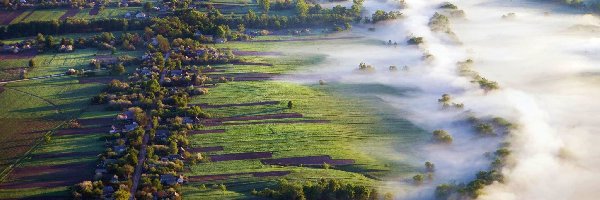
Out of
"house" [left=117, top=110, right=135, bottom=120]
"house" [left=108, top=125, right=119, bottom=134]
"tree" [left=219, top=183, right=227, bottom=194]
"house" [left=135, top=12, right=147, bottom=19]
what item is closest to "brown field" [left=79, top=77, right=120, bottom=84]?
"house" [left=117, top=110, right=135, bottom=120]

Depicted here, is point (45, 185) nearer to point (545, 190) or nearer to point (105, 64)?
point (105, 64)

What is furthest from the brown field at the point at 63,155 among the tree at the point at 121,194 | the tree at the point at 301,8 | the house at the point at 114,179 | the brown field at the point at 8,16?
the tree at the point at 301,8

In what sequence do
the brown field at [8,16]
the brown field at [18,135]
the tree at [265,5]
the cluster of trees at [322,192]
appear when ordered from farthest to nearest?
the tree at [265,5] < the brown field at [8,16] < the brown field at [18,135] < the cluster of trees at [322,192]

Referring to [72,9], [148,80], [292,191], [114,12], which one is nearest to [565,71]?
[292,191]

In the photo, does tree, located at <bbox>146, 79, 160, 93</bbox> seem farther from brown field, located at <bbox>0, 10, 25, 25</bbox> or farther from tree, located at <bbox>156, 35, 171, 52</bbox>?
brown field, located at <bbox>0, 10, 25, 25</bbox>

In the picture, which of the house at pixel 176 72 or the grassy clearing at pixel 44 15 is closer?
the house at pixel 176 72

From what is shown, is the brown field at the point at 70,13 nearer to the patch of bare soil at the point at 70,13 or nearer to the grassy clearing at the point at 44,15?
the patch of bare soil at the point at 70,13
